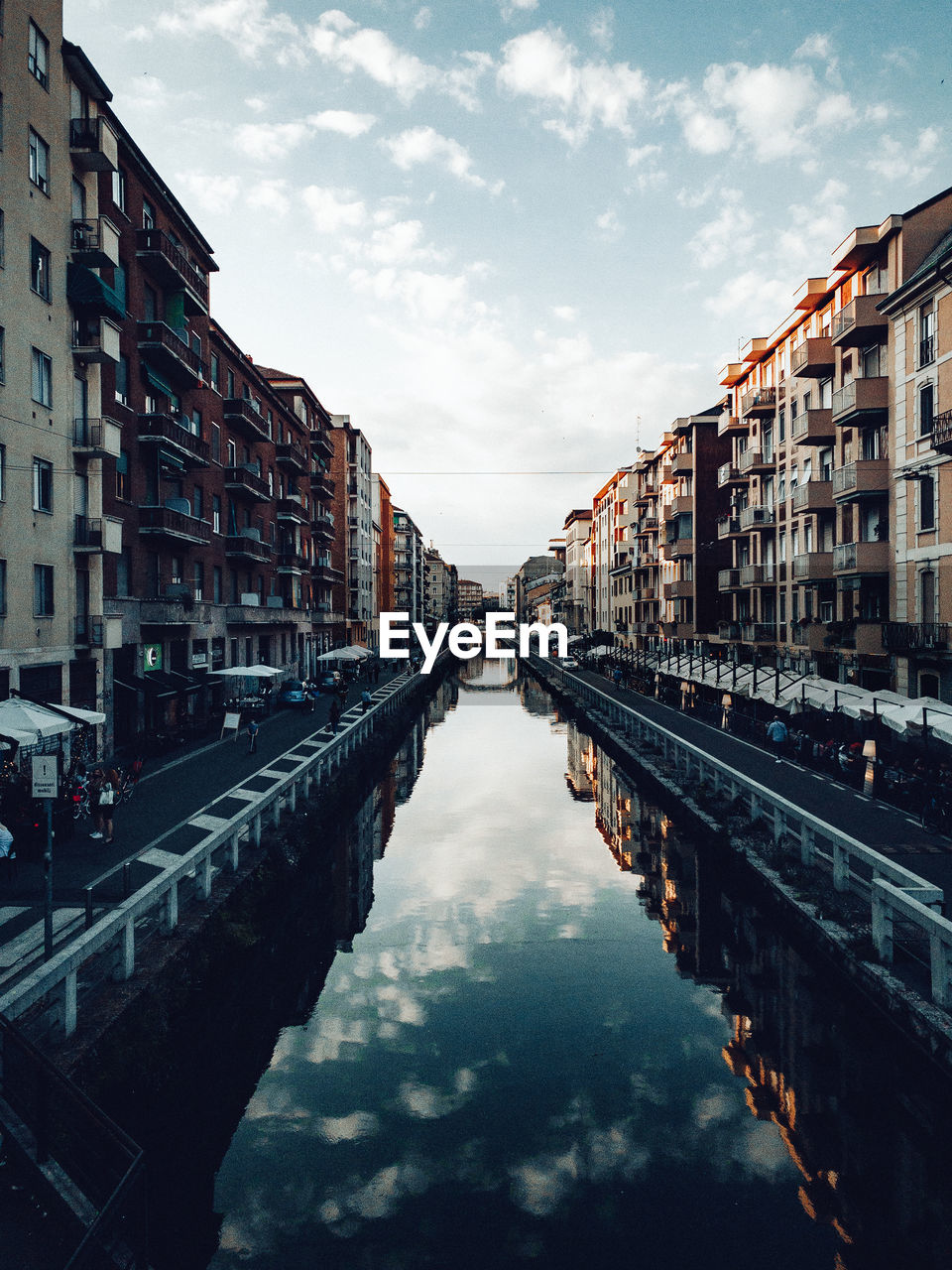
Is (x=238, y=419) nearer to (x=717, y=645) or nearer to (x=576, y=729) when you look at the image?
(x=576, y=729)

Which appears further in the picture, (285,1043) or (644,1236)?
(285,1043)

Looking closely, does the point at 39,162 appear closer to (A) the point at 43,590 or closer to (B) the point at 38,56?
(B) the point at 38,56

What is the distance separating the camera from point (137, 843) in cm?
1576

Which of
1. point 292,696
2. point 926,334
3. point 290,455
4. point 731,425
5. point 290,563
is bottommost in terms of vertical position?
point 292,696

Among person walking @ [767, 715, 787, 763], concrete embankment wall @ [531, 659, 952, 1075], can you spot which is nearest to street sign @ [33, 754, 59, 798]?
concrete embankment wall @ [531, 659, 952, 1075]

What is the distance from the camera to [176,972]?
10.9 m

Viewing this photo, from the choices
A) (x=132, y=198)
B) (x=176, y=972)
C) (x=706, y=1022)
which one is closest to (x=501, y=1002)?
(x=706, y=1022)

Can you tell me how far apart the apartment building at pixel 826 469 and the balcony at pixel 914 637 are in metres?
0.71

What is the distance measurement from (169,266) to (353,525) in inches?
1838

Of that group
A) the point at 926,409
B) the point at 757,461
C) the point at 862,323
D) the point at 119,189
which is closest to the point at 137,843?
the point at 119,189

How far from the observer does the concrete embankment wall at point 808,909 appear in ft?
32.6

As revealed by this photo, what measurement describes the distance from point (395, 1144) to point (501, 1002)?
12.9ft

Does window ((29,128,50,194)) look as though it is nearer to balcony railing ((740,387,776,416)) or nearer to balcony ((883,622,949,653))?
balcony ((883,622,949,653))

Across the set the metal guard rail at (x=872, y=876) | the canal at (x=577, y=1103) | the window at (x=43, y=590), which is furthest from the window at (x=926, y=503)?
the window at (x=43, y=590)
